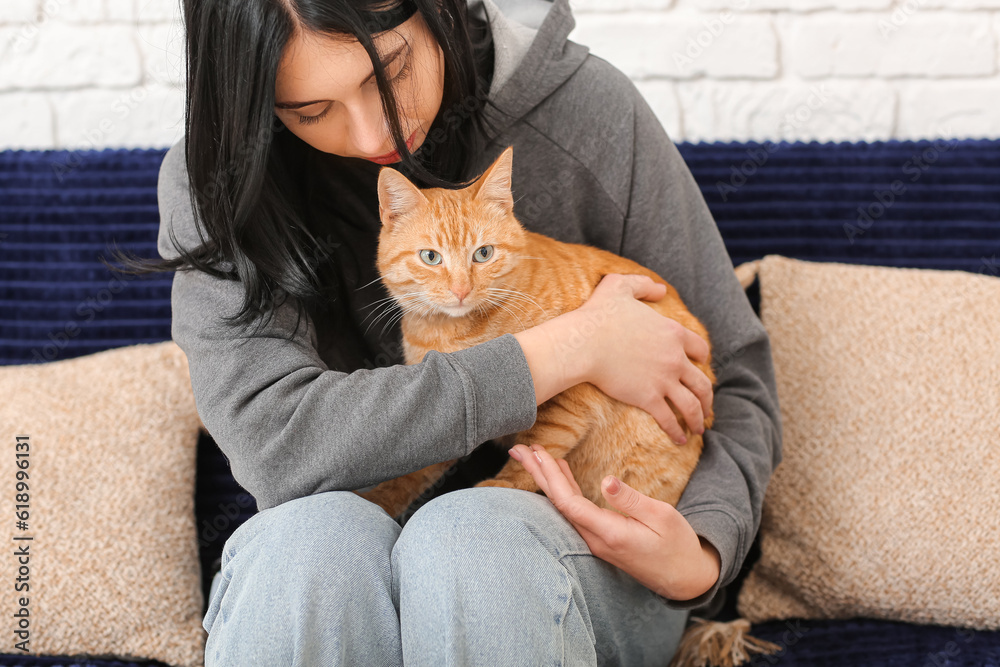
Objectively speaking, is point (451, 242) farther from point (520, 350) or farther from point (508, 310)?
point (520, 350)

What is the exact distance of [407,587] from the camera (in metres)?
0.83

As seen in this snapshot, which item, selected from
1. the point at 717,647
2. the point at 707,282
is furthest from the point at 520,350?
the point at 717,647

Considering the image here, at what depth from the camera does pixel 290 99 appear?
A: 923 millimetres

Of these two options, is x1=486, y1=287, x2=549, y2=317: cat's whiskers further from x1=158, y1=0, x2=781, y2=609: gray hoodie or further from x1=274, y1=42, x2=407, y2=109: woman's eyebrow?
x1=274, y1=42, x2=407, y2=109: woman's eyebrow

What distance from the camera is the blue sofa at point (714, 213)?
155 cm

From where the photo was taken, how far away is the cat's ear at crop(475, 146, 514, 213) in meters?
1.08

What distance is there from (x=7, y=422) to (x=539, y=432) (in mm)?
1003

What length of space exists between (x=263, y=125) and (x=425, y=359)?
0.36 metres

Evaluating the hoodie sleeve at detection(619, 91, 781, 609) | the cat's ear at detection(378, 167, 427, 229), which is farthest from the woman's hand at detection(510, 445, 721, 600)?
the cat's ear at detection(378, 167, 427, 229)

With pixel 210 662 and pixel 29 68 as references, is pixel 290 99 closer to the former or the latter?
pixel 210 662

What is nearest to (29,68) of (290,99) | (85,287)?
(85,287)

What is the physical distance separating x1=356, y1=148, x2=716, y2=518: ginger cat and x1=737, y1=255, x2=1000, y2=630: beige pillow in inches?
12.5

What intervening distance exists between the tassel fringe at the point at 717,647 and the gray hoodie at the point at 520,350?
273 mm

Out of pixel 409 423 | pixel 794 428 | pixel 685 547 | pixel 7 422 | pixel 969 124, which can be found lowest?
pixel 7 422
